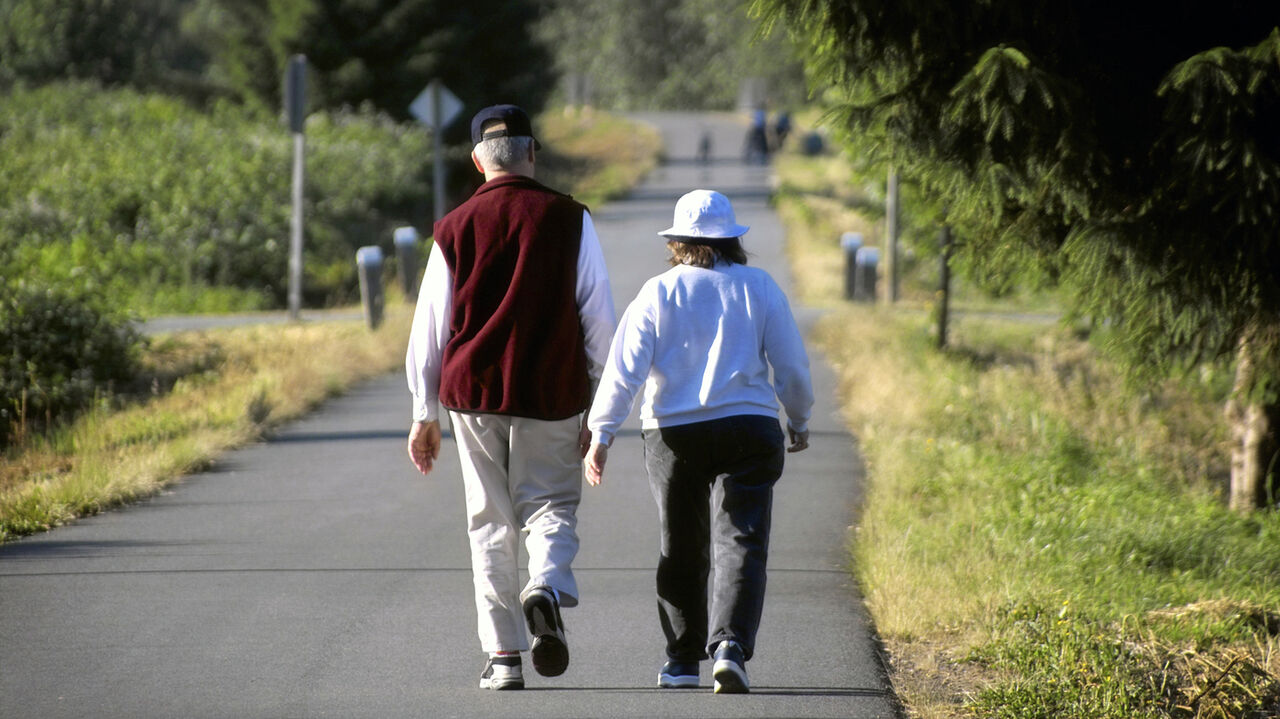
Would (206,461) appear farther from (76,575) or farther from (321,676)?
(321,676)

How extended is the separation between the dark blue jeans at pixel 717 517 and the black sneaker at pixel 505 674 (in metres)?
0.52

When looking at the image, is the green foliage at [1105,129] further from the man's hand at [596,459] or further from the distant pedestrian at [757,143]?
the distant pedestrian at [757,143]

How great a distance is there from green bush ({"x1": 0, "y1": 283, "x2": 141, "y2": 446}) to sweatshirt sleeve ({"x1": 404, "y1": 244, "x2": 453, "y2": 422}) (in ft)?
20.9

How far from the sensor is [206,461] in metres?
8.97

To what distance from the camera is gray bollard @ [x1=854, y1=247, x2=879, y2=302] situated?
19531 millimetres

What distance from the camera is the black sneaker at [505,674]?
15.9 ft

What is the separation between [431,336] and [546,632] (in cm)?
105

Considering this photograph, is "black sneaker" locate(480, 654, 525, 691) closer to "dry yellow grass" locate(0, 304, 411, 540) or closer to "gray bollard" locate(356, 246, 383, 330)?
"dry yellow grass" locate(0, 304, 411, 540)

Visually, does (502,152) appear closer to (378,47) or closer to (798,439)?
(798,439)

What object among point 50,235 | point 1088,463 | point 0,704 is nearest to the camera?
point 0,704

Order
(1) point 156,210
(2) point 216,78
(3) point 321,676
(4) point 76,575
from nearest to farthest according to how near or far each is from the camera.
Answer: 1. (3) point 321,676
2. (4) point 76,575
3. (1) point 156,210
4. (2) point 216,78

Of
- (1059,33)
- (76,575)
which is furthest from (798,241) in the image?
(76,575)

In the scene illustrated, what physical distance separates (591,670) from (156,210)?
63.2 feet

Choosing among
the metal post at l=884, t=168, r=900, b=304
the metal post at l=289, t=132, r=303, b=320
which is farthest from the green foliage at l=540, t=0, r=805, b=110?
the metal post at l=289, t=132, r=303, b=320
